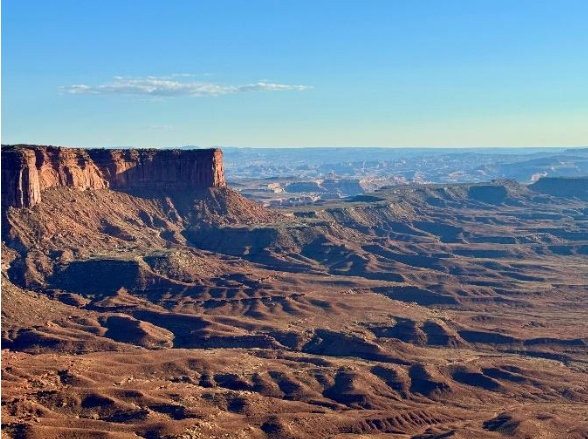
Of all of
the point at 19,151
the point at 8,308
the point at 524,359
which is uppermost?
the point at 19,151

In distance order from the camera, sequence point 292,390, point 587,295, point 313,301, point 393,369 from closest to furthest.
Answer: point 292,390 → point 393,369 → point 313,301 → point 587,295

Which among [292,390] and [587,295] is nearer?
[292,390]

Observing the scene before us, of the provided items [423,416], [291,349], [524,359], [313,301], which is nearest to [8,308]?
[291,349]

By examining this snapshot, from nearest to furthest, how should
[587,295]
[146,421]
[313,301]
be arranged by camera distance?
[146,421]
[313,301]
[587,295]

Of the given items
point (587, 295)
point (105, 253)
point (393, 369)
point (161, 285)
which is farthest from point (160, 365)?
point (587, 295)

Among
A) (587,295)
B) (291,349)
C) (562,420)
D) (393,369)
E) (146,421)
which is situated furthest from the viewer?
(587,295)

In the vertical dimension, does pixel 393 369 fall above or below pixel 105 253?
below

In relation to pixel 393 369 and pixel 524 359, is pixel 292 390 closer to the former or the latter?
pixel 393 369

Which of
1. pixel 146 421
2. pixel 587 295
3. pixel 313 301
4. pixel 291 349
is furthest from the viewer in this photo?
pixel 587 295

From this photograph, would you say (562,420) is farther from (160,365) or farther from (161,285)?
(161,285)
